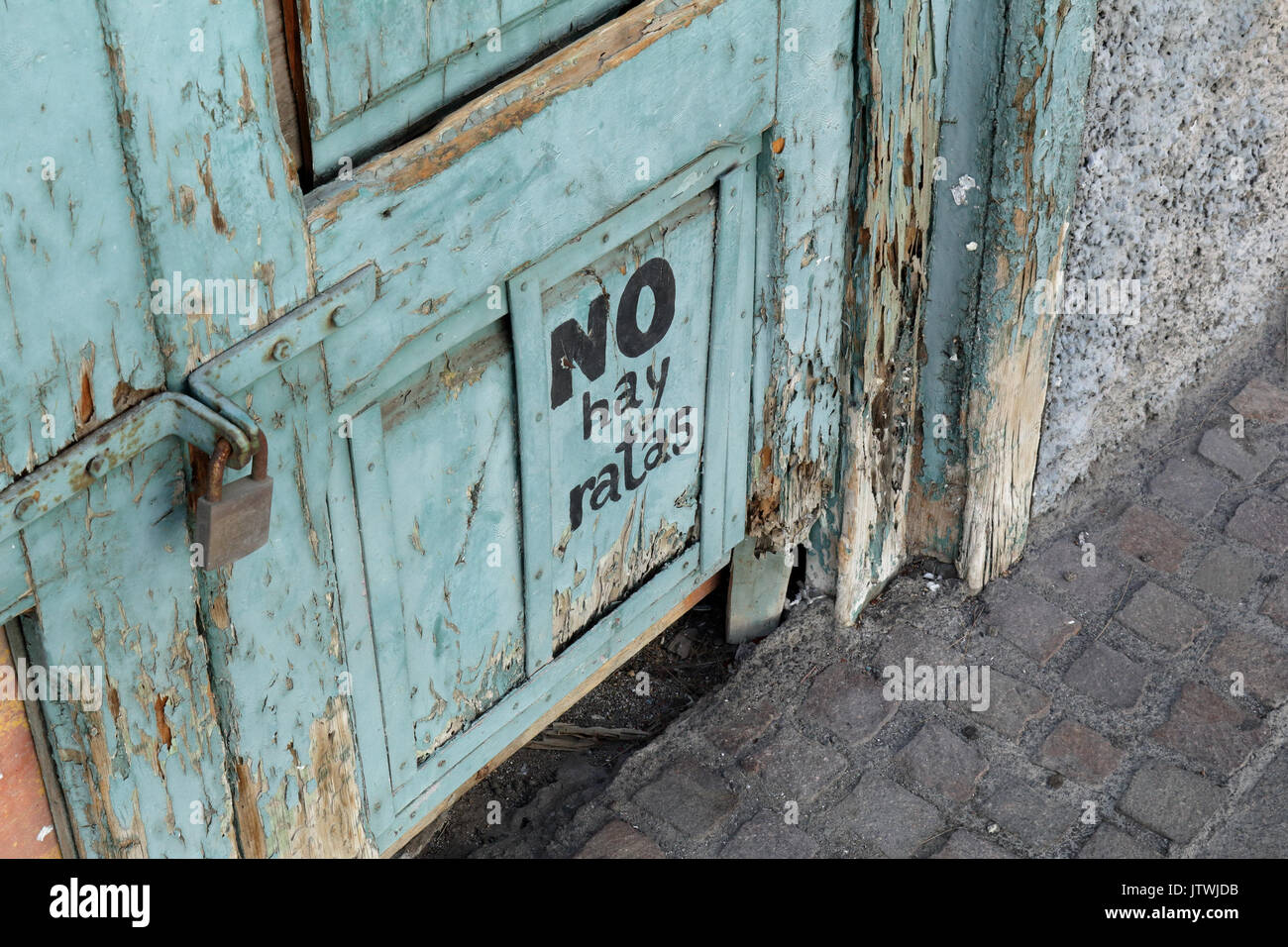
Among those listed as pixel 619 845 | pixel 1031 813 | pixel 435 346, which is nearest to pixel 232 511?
pixel 435 346

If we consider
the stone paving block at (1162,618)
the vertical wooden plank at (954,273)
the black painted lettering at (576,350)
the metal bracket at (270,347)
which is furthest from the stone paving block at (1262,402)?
the metal bracket at (270,347)

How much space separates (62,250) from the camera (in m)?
1.65

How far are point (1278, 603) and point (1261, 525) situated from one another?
0.28m

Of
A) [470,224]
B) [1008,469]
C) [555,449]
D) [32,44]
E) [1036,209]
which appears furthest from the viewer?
[1008,469]

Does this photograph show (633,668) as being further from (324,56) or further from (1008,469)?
(324,56)

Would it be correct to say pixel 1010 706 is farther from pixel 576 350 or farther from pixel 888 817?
pixel 576 350

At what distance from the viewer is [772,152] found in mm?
2695

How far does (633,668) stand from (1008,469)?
1046 millimetres

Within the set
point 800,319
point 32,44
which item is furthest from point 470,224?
point 800,319

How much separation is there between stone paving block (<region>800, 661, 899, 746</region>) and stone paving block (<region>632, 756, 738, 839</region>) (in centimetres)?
30

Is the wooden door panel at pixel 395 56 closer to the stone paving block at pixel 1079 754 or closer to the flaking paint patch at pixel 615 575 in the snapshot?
the flaking paint patch at pixel 615 575

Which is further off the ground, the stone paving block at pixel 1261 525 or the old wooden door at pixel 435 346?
the old wooden door at pixel 435 346

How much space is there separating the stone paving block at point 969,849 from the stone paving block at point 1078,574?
0.77 meters

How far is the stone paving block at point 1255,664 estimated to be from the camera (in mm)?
3252
